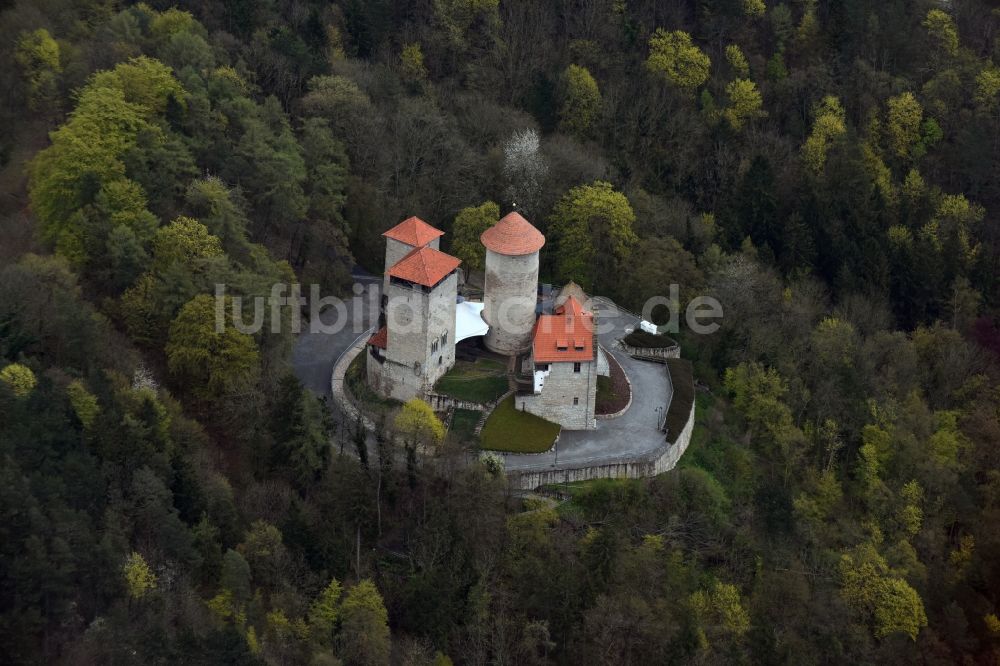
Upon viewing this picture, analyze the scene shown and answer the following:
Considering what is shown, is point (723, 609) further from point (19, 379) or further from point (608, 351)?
point (19, 379)

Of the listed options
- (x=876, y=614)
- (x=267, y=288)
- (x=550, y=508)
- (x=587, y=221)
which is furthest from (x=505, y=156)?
(x=876, y=614)

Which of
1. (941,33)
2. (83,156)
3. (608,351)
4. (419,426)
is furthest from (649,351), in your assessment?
(941,33)

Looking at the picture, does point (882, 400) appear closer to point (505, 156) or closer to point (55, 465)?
point (505, 156)

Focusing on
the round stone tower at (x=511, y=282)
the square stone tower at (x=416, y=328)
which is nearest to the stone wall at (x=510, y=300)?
the round stone tower at (x=511, y=282)

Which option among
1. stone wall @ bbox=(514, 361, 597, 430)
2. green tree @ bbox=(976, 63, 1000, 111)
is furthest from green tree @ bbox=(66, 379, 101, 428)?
green tree @ bbox=(976, 63, 1000, 111)

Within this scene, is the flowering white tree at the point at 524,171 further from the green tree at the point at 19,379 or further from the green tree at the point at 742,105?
the green tree at the point at 19,379

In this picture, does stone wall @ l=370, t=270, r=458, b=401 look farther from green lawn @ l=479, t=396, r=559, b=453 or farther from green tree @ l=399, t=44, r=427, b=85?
green tree @ l=399, t=44, r=427, b=85

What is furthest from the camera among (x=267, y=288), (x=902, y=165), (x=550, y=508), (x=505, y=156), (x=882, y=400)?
(x=902, y=165)
